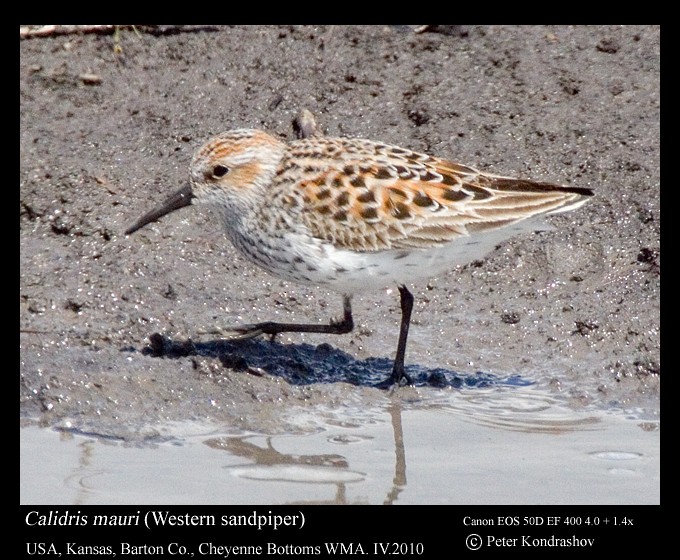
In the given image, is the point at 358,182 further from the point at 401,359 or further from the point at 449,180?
the point at 401,359

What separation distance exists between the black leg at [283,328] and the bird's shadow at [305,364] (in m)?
0.07

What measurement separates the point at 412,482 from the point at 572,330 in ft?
7.43

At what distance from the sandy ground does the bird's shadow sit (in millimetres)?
17

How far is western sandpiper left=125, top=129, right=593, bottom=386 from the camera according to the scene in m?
7.02

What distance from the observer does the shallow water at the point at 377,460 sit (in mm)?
6006

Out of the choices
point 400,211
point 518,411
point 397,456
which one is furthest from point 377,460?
point 400,211

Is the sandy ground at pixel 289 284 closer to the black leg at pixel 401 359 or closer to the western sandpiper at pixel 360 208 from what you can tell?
the black leg at pixel 401 359

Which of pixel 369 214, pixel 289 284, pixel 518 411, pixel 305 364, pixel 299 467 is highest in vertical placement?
pixel 369 214

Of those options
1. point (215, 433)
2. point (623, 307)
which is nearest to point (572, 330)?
point (623, 307)

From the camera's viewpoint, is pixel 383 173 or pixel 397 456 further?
pixel 383 173

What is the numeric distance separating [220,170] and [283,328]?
42.9 inches

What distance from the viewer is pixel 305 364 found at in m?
7.45

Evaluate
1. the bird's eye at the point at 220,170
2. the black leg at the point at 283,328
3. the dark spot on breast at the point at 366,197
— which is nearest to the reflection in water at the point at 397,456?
the black leg at the point at 283,328
